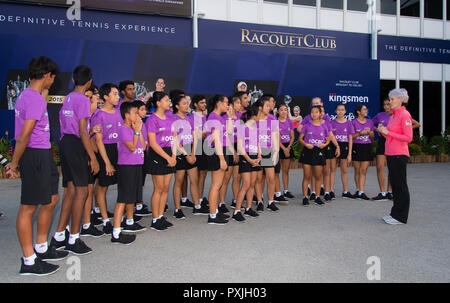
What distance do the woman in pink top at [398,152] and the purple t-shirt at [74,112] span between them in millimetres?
3634

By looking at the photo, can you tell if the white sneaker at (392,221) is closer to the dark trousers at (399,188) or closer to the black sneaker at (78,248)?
the dark trousers at (399,188)

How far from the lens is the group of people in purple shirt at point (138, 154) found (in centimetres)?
328

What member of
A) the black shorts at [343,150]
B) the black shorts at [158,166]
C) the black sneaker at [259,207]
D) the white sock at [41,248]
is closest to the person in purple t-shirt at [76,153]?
the white sock at [41,248]

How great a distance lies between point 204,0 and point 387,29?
299 inches

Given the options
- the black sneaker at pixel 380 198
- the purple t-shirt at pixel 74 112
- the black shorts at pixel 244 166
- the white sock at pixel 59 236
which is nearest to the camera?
the purple t-shirt at pixel 74 112

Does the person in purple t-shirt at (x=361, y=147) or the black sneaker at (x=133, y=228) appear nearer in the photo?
the black sneaker at (x=133, y=228)

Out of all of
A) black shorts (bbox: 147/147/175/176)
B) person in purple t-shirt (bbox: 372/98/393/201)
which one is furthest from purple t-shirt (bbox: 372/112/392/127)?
black shorts (bbox: 147/147/175/176)

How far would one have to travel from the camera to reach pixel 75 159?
383 cm

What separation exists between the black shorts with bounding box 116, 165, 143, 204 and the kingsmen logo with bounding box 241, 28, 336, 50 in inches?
383

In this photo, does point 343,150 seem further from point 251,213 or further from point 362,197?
point 251,213

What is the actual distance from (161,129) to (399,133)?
3187 mm

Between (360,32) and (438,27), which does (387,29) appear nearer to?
(360,32)

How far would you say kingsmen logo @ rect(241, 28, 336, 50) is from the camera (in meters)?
13.2

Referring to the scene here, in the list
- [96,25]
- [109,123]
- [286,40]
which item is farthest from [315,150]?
[286,40]
